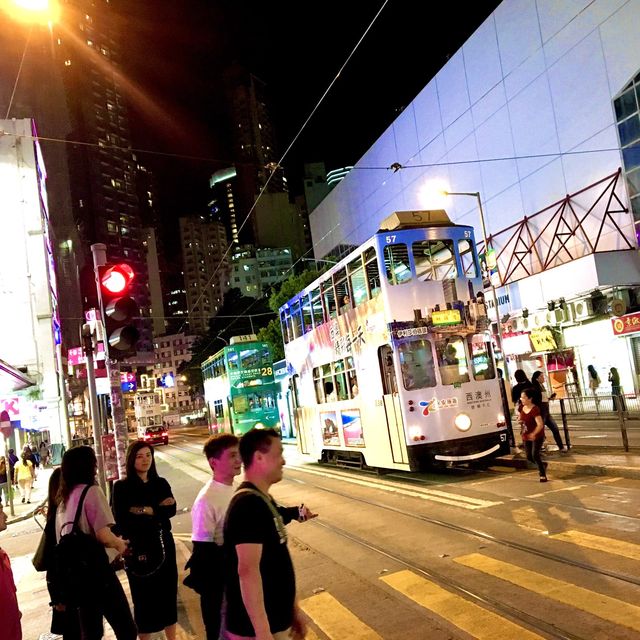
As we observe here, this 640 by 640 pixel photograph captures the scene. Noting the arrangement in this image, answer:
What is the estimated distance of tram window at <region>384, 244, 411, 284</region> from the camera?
A: 11914 mm

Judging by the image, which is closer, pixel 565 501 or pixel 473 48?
pixel 565 501

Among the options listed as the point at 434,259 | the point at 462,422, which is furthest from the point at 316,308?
the point at 462,422

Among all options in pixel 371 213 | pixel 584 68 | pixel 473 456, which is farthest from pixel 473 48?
pixel 473 456

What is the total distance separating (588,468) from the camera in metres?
10.7

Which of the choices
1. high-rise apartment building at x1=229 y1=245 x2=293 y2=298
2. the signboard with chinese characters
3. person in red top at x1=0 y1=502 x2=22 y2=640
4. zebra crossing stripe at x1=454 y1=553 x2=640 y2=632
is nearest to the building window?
the signboard with chinese characters

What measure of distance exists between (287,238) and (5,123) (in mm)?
79387

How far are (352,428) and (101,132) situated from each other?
134m

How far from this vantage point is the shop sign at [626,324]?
20.8m

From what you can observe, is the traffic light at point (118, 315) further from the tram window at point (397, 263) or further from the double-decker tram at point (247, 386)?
the double-decker tram at point (247, 386)

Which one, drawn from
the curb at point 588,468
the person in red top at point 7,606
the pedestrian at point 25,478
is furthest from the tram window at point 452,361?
the pedestrian at point 25,478

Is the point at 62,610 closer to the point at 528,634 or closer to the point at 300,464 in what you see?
the point at 528,634

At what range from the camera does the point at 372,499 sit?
35.8ft

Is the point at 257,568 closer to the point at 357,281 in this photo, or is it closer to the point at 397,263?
the point at 397,263

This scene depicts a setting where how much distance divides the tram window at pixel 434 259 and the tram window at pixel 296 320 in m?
5.87
